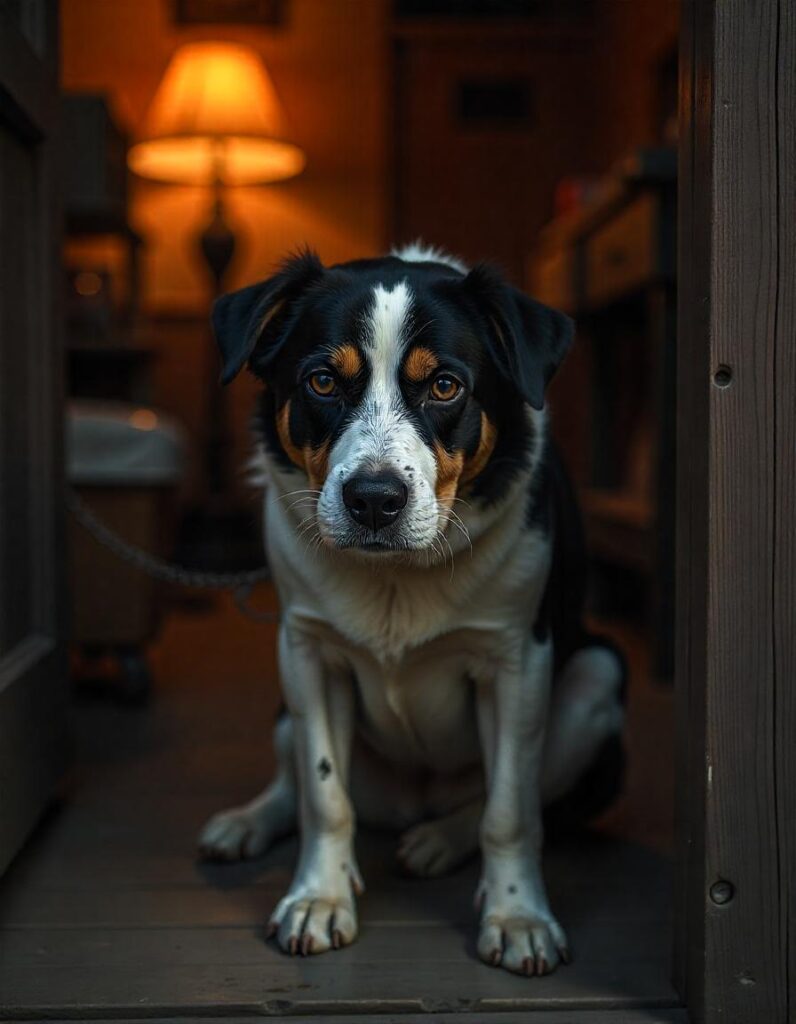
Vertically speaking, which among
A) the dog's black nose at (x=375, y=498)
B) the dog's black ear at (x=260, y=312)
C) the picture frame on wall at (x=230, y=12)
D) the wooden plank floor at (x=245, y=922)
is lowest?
the wooden plank floor at (x=245, y=922)

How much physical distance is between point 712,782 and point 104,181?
3.02 m

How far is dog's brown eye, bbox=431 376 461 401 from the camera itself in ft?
5.20

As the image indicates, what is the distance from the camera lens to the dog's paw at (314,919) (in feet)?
5.29

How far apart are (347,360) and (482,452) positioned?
226mm

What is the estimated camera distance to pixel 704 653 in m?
1.40

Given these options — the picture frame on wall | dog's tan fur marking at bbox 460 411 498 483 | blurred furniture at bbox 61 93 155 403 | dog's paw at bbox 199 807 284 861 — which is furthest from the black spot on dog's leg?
the picture frame on wall

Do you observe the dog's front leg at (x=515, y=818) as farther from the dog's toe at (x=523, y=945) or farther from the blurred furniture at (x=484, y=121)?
the blurred furniture at (x=484, y=121)

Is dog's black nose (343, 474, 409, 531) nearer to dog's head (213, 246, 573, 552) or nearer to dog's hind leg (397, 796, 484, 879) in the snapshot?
dog's head (213, 246, 573, 552)

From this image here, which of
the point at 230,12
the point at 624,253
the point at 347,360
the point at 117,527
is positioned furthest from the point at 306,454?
the point at 230,12

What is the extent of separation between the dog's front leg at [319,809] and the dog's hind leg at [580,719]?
35 centimetres

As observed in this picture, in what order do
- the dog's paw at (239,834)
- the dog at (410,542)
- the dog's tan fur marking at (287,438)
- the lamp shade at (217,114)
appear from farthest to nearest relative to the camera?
the lamp shade at (217,114) → the dog's paw at (239,834) → the dog's tan fur marking at (287,438) → the dog at (410,542)

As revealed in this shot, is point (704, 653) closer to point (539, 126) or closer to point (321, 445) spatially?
point (321, 445)

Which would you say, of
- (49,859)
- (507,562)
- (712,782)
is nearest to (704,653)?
(712,782)

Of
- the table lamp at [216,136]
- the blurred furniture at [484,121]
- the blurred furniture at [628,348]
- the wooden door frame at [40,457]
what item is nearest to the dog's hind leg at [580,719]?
the wooden door frame at [40,457]
